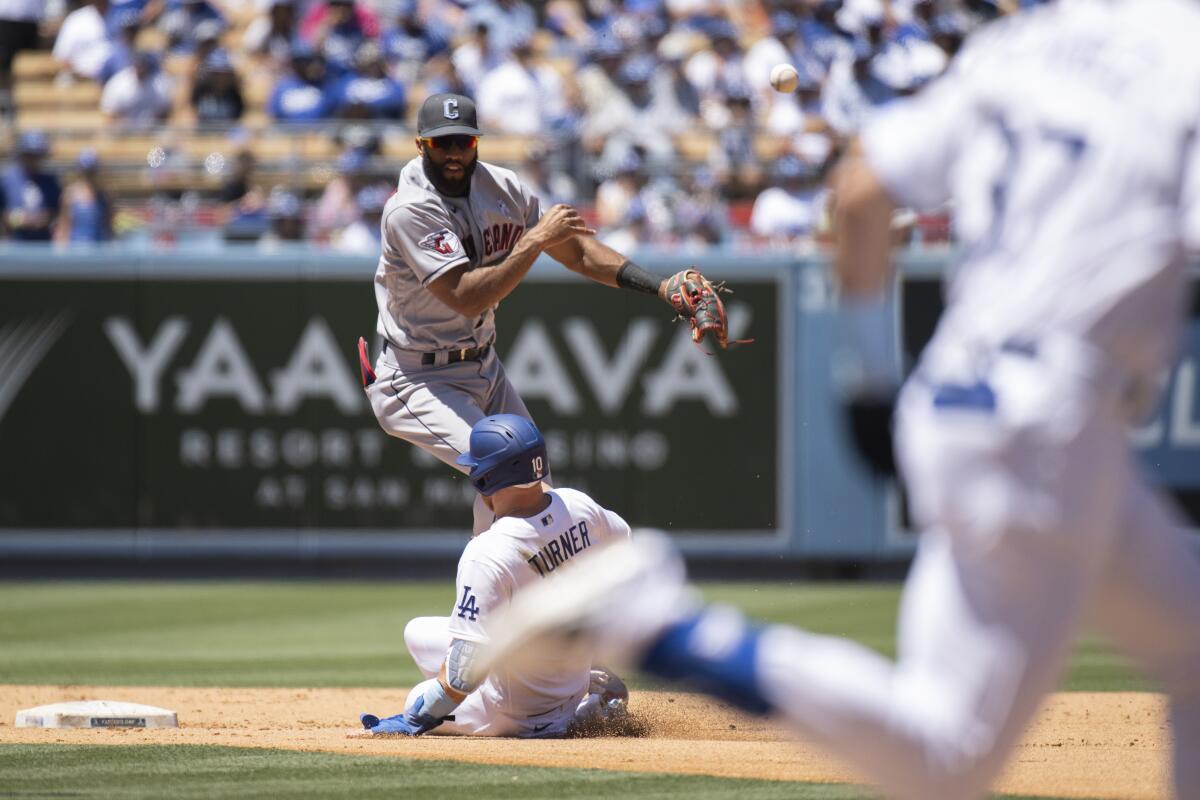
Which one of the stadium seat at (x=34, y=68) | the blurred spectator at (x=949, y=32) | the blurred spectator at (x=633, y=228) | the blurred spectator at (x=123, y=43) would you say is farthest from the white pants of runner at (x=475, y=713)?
the stadium seat at (x=34, y=68)

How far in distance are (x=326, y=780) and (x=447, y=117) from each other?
2.63 meters

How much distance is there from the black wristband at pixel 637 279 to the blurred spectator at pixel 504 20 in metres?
9.23

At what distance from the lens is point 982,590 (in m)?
2.81

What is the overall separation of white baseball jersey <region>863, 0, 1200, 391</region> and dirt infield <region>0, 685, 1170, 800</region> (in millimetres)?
1970

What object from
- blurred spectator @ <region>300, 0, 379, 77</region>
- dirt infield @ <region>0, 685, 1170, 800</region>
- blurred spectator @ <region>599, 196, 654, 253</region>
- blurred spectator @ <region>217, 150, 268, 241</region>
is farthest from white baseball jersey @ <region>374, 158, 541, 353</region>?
blurred spectator @ <region>300, 0, 379, 77</region>

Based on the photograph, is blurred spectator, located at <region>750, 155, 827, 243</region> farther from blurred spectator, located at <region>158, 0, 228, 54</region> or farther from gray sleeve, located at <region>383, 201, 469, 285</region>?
gray sleeve, located at <region>383, 201, 469, 285</region>

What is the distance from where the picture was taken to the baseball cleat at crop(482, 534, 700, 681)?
9.55 feet

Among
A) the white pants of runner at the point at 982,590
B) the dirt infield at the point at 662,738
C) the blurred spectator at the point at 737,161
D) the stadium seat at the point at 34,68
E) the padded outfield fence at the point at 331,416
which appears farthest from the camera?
the stadium seat at the point at 34,68

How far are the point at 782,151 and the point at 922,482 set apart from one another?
10.3 m

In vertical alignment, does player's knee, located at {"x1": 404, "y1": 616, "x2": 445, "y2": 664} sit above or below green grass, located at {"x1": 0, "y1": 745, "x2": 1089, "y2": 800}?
above

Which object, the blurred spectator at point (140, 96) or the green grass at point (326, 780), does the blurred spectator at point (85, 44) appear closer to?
the blurred spectator at point (140, 96)

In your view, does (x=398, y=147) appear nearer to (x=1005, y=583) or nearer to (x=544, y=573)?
(x=544, y=573)

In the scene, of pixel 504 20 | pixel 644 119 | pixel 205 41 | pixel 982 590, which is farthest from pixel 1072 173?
pixel 504 20

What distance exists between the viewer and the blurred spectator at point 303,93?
48.0 feet
